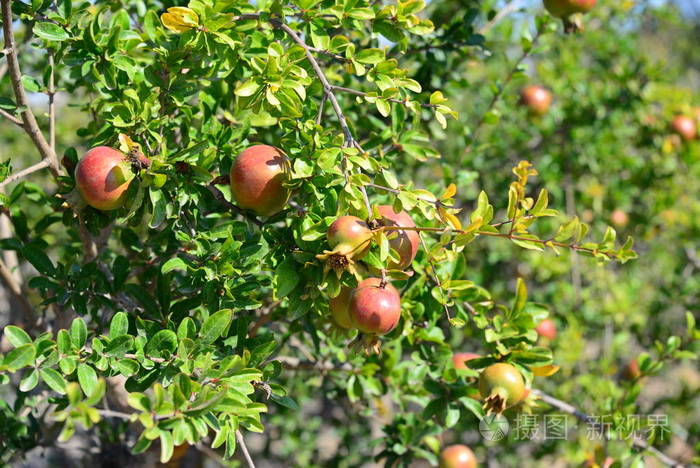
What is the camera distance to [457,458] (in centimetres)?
198

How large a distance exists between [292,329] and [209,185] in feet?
1.55

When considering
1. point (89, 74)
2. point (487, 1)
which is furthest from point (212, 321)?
point (487, 1)

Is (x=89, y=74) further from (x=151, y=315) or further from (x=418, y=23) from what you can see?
(x=418, y=23)

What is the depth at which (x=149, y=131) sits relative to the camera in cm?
126

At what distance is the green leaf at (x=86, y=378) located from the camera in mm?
1123

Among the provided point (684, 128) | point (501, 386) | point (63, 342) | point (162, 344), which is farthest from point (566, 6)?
point (63, 342)

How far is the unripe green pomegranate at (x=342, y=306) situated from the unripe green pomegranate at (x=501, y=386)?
14.9 inches

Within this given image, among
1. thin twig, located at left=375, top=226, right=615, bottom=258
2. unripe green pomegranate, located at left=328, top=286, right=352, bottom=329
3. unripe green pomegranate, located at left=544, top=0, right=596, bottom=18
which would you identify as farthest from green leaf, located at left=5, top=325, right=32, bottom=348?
unripe green pomegranate, located at left=544, top=0, right=596, bottom=18

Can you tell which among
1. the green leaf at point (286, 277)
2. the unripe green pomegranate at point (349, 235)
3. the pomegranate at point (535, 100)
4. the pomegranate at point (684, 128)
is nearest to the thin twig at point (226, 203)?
the green leaf at point (286, 277)

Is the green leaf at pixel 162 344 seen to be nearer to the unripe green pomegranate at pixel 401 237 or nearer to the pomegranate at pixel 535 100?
the unripe green pomegranate at pixel 401 237

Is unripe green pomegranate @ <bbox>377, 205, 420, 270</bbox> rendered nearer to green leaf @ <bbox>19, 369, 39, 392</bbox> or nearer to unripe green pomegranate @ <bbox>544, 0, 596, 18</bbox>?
green leaf @ <bbox>19, 369, 39, 392</bbox>

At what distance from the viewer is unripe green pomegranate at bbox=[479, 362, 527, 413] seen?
1.41 m

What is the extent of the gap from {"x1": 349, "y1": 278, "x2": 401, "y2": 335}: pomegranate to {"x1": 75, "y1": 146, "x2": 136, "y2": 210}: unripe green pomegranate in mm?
485

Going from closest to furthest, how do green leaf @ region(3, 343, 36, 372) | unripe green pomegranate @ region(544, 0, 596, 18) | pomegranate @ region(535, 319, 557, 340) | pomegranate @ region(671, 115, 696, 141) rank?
green leaf @ region(3, 343, 36, 372) < unripe green pomegranate @ region(544, 0, 596, 18) < pomegranate @ region(535, 319, 557, 340) < pomegranate @ region(671, 115, 696, 141)
